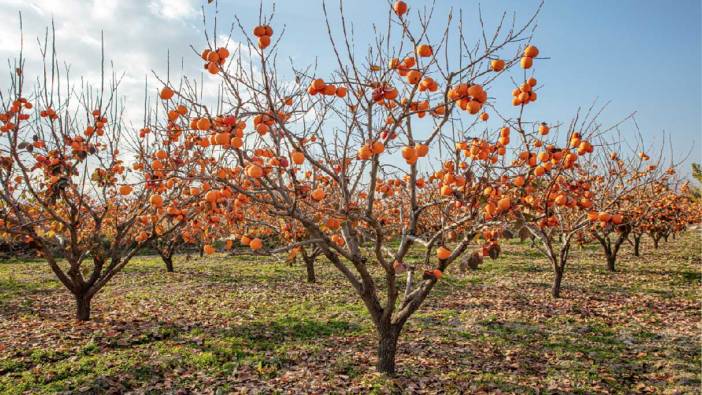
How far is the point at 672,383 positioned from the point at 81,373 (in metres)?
7.07

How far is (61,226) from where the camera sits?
6305 mm

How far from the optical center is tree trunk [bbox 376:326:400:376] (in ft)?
16.0

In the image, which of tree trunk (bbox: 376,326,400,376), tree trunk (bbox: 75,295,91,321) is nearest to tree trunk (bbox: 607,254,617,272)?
tree trunk (bbox: 376,326,400,376)

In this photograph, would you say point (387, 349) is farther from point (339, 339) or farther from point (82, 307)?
point (82, 307)

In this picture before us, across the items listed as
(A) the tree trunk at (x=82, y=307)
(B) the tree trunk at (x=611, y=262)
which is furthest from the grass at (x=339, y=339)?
(B) the tree trunk at (x=611, y=262)

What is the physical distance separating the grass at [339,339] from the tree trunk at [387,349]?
199 mm

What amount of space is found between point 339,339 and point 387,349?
5.81ft

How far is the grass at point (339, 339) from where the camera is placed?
16.0 ft

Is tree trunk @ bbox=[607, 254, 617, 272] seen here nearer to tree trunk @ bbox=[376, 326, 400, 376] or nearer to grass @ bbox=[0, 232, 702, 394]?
grass @ bbox=[0, 232, 702, 394]

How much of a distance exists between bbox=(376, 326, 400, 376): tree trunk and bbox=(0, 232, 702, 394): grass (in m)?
0.20

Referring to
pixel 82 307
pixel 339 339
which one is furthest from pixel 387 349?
pixel 82 307

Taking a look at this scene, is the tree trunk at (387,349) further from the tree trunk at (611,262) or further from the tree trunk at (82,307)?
the tree trunk at (611,262)

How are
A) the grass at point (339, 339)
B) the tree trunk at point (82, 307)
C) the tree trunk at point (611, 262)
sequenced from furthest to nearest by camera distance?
the tree trunk at point (611, 262), the tree trunk at point (82, 307), the grass at point (339, 339)

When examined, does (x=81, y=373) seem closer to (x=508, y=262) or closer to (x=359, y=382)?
(x=359, y=382)
